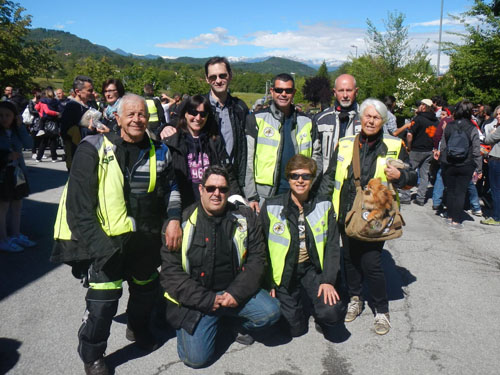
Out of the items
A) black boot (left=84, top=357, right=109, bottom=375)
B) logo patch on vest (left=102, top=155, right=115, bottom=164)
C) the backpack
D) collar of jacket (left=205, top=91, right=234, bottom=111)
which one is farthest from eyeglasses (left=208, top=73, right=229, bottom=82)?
the backpack

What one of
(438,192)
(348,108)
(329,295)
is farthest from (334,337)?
(438,192)

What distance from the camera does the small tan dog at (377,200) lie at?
323 centimetres

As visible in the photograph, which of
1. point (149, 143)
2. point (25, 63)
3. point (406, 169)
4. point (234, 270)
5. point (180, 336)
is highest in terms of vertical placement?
point (25, 63)

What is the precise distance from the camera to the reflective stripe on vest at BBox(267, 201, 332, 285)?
330cm

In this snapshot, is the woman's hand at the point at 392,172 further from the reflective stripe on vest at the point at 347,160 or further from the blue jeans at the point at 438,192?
the blue jeans at the point at 438,192

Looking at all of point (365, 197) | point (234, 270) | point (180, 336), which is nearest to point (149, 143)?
point (234, 270)

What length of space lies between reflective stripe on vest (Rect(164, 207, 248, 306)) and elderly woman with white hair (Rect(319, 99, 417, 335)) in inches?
37.3

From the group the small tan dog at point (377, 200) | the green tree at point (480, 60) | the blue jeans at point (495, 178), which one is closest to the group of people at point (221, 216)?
the small tan dog at point (377, 200)

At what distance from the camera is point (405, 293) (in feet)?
13.9

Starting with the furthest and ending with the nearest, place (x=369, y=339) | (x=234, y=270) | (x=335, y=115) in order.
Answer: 1. (x=335, y=115)
2. (x=369, y=339)
3. (x=234, y=270)

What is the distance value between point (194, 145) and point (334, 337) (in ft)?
6.77

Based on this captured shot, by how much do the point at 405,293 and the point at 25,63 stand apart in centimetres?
2091

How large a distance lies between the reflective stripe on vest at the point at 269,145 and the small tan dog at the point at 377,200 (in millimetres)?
771

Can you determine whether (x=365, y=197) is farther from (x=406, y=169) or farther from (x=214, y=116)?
(x=214, y=116)
